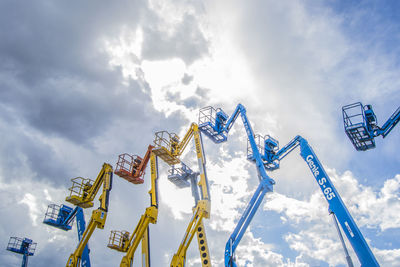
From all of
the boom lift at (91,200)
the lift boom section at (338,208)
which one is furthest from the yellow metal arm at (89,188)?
the lift boom section at (338,208)

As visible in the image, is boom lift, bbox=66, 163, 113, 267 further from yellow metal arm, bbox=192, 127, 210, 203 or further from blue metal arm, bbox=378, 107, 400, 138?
blue metal arm, bbox=378, 107, 400, 138

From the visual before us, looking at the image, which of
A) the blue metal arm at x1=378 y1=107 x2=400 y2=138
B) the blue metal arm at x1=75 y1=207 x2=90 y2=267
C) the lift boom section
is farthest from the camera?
the blue metal arm at x1=75 y1=207 x2=90 y2=267

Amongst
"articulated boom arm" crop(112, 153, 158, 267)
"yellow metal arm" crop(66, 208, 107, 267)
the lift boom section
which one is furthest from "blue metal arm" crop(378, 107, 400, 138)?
"yellow metal arm" crop(66, 208, 107, 267)

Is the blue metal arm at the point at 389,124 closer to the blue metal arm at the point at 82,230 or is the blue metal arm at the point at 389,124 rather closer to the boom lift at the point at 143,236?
the boom lift at the point at 143,236

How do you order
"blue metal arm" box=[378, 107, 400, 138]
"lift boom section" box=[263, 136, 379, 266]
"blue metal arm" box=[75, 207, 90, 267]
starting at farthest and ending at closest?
"blue metal arm" box=[75, 207, 90, 267] → "blue metal arm" box=[378, 107, 400, 138] → "lift boom section" box=[263, 136, 379, 266]

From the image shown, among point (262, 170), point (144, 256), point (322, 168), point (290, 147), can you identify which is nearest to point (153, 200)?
point (144, 256)

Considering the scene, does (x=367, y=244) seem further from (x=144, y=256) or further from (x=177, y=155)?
(x=177, y=155)

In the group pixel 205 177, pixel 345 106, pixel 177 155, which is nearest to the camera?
pixel 345 106

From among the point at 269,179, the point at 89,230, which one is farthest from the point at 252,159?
the point at 89,230

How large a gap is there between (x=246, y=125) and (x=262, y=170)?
4.34 metres

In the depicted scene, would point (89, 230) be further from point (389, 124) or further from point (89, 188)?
point (389, 124)

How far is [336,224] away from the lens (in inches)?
603

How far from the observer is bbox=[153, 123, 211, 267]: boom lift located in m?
20.4

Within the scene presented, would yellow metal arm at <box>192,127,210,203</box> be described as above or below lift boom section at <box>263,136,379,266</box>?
above
